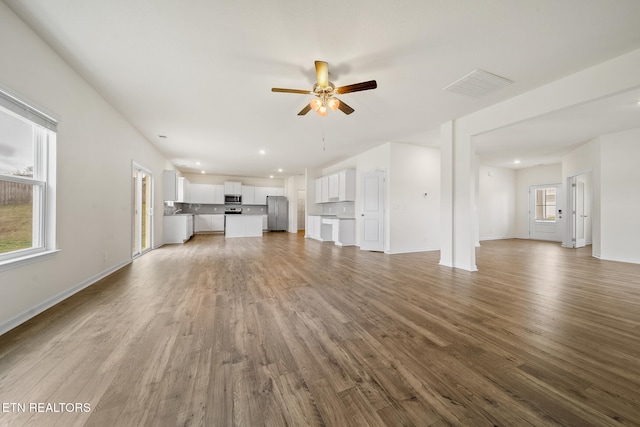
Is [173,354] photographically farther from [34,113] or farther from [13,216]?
[34,113]

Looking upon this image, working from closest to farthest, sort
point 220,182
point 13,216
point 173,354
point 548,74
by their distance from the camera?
1. point 173,354
2. point 13,216
3. point 548,74
4. point 220,182

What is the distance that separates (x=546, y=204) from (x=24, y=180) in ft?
41.9

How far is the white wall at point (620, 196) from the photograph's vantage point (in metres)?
4.92

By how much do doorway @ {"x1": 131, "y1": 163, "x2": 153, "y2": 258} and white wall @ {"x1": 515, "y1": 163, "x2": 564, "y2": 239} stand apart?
12405mm

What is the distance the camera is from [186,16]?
2.06 meters

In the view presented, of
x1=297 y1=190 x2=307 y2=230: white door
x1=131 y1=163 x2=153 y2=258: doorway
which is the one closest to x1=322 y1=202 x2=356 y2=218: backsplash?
x1=297 y1=190 x2=307 y2=230: white door

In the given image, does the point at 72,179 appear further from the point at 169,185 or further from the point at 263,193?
the point at 263,193

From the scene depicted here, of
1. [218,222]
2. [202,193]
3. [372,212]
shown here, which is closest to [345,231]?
[372,212]

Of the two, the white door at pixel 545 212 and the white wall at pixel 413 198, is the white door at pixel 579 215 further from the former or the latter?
the white wall at pixel 413 198

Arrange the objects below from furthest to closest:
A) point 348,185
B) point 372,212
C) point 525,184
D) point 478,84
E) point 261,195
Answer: point 261,195 < point 525,184 < point 348,185 < point 372,212 < point 478,84

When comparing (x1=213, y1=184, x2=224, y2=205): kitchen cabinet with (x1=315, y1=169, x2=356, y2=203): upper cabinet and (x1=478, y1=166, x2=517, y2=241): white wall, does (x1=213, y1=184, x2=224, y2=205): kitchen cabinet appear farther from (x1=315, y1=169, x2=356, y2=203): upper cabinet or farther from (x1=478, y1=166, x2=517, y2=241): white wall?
(x1=478, y1=166, x2=517, y2=241): white wall

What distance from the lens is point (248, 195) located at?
1121 cm

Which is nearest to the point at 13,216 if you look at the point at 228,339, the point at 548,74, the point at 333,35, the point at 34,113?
the point at 34,113

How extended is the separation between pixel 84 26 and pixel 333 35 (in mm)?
2326
